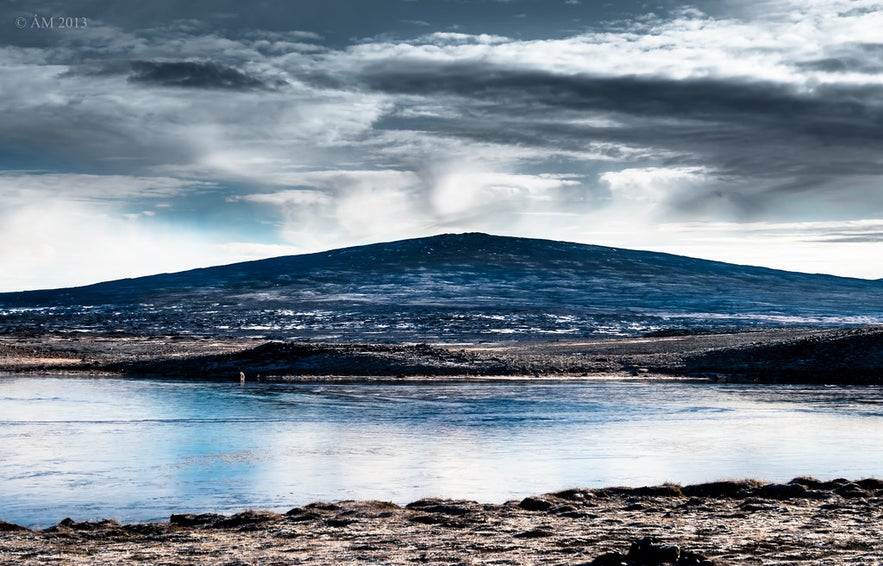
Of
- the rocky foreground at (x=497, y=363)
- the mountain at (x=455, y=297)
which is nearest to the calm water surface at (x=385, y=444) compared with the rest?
the rocky foreground at (x=497, y=363)

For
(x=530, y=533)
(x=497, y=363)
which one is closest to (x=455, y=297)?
(x=497, y=363)

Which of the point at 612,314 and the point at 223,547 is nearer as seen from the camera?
the point at 223,547

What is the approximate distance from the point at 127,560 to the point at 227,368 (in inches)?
1321

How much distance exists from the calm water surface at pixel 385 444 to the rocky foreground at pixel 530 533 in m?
1.47

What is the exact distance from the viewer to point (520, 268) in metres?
169

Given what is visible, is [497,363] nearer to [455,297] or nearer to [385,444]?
[385,444]

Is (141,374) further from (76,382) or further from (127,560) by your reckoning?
(127,560)

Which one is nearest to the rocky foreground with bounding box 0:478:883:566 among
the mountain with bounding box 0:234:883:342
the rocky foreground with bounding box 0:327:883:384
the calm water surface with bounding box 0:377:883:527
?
the calm water surface with bounding box 0:377:883:527

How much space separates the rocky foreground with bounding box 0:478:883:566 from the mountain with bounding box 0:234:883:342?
65928mm

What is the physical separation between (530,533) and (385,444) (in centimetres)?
991

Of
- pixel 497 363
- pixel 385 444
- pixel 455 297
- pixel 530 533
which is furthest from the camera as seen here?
pixel 455 297

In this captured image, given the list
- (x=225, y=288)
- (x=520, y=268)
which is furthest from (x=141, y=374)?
(x=520, y=268)

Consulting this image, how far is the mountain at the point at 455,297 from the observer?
100375 millimetres

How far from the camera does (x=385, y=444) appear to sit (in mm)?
22109
